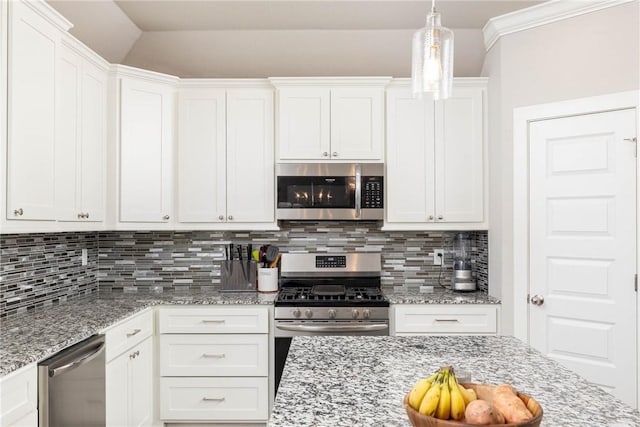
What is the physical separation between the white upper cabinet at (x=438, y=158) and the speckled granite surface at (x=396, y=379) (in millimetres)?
1434

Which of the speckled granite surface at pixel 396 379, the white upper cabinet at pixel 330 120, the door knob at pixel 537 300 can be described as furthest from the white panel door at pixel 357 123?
the speckled granite surface at pixel 396 379

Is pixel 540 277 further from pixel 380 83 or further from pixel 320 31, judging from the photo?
pixel 320 31

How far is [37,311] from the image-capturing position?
2.65 m

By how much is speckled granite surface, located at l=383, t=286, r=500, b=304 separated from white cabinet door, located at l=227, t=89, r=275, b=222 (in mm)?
1038

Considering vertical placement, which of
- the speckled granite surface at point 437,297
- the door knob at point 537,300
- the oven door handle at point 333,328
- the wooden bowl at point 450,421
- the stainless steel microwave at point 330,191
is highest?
the stainless steel microwave at point 330,191

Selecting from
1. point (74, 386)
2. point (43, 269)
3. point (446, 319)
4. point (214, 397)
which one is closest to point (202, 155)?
point (43, 269)

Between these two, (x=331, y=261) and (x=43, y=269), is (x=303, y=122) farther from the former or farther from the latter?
(x=43, y=269)

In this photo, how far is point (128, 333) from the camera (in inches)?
101

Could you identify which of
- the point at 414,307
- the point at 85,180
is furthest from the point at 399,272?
the point at 85,180

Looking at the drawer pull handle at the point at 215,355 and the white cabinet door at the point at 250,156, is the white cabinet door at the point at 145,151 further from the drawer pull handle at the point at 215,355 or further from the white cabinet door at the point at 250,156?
the drawer pull handle at the point at 215,355

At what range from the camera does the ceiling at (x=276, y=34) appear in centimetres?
308

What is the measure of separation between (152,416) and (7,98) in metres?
2.04

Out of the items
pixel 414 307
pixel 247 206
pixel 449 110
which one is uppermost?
pixel 449 110

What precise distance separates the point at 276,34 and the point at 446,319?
2.41 metres
